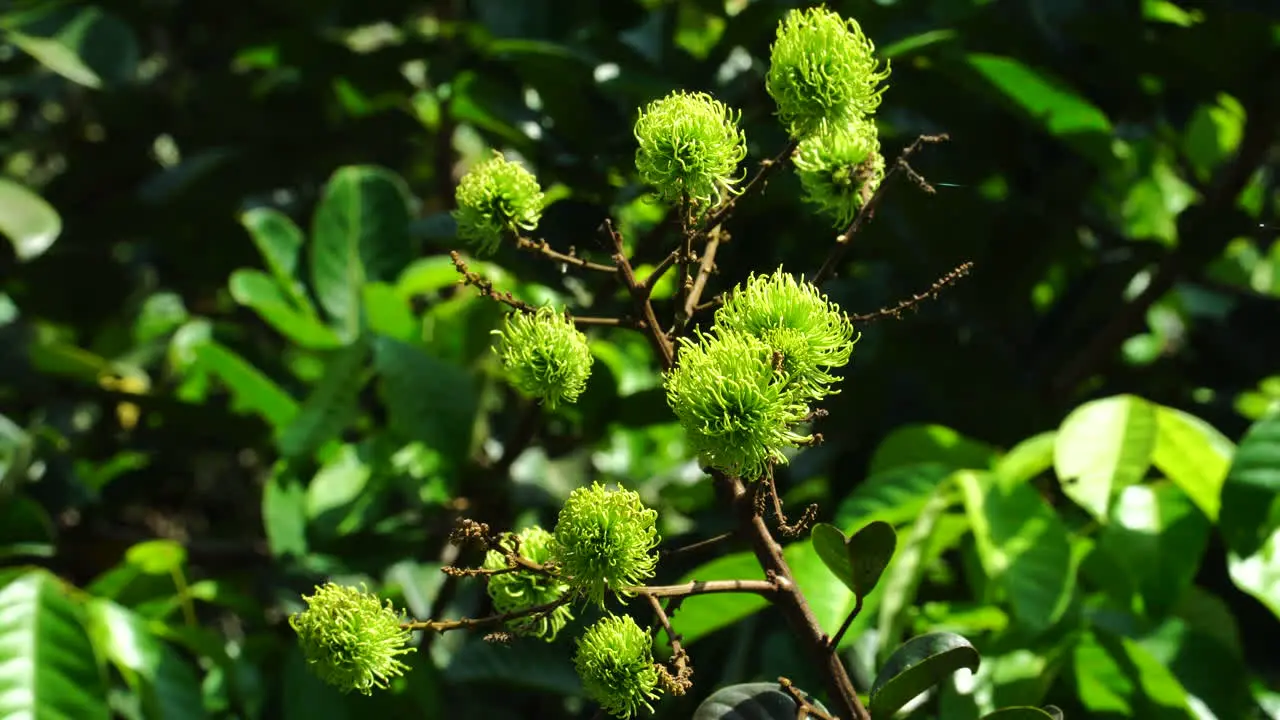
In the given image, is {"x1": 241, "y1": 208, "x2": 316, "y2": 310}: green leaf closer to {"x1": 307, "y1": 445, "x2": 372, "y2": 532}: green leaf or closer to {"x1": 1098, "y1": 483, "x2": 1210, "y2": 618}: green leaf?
{"x1": 307, "y1": 445, "x2": 372, "y2": 532}: green leaf

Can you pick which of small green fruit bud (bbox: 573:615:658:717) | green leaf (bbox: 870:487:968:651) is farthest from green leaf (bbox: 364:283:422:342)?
small green fruit bud (bbox: 573:615:658:717)

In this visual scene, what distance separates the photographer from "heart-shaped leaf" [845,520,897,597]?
712mm

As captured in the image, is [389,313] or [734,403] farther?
[389,313]

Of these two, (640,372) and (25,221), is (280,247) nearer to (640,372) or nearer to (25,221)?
(25,221)

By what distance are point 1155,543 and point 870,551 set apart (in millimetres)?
472

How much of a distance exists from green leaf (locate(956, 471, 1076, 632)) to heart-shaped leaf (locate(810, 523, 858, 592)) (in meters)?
0.32

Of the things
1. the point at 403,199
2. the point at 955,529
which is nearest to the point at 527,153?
the point at 403,199

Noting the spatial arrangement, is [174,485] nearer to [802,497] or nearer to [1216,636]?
[802,497]

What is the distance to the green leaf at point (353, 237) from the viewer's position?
157 centimetres

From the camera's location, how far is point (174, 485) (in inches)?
80.2

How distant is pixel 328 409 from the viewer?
4.39 ft

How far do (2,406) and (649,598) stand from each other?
1.45 metres

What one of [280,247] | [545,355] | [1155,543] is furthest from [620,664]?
[280,247]

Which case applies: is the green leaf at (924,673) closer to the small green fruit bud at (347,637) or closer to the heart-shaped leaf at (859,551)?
the heart-shaped leaf at (859,551)
